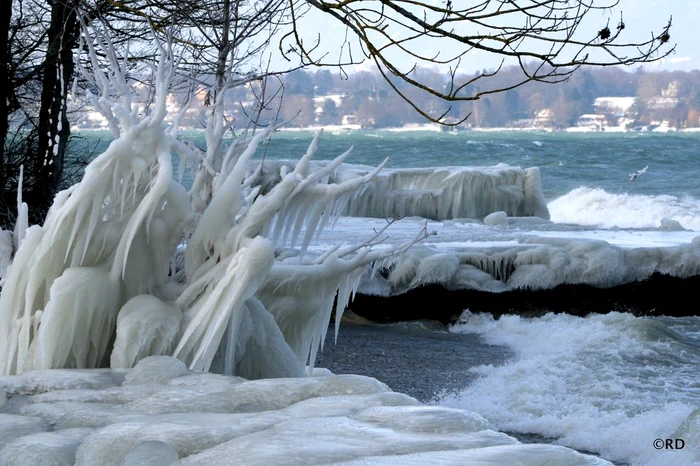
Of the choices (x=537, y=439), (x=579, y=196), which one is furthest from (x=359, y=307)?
(x=579, y=196)

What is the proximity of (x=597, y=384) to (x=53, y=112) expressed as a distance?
5.91 m

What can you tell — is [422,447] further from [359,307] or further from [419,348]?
[359,307]

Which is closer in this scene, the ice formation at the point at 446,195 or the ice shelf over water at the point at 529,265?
the ice shelf over water at the point at 529,265

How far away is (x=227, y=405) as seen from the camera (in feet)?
11.9

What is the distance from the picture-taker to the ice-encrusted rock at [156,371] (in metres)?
4.06

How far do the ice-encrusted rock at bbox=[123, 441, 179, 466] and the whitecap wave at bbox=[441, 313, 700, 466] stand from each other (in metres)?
4.76

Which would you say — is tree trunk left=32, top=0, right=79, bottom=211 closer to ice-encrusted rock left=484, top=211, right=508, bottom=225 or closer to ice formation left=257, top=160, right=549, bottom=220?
ice-encrusted rock left=484, top=211, right=508, bottom=225

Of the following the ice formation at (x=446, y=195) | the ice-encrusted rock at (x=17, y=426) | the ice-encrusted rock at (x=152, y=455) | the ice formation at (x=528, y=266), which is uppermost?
the ice-encrusted rock at (x=152, y=455)

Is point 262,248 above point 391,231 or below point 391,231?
above

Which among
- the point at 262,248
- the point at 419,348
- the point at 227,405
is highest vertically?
the point at 262,248

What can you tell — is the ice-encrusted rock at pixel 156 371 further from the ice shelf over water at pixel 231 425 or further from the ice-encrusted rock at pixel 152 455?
the ice-encrusted rock at pixel 152 455

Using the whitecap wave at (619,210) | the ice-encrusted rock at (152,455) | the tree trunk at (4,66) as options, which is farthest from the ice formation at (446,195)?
the ice-encrusted rock at (152,455)

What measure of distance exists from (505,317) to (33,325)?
370 inches

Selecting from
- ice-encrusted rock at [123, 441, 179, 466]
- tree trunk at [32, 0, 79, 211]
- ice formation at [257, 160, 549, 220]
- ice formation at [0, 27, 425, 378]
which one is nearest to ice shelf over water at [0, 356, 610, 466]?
ice-encrusted rock at [123, 441, 179, 466]
